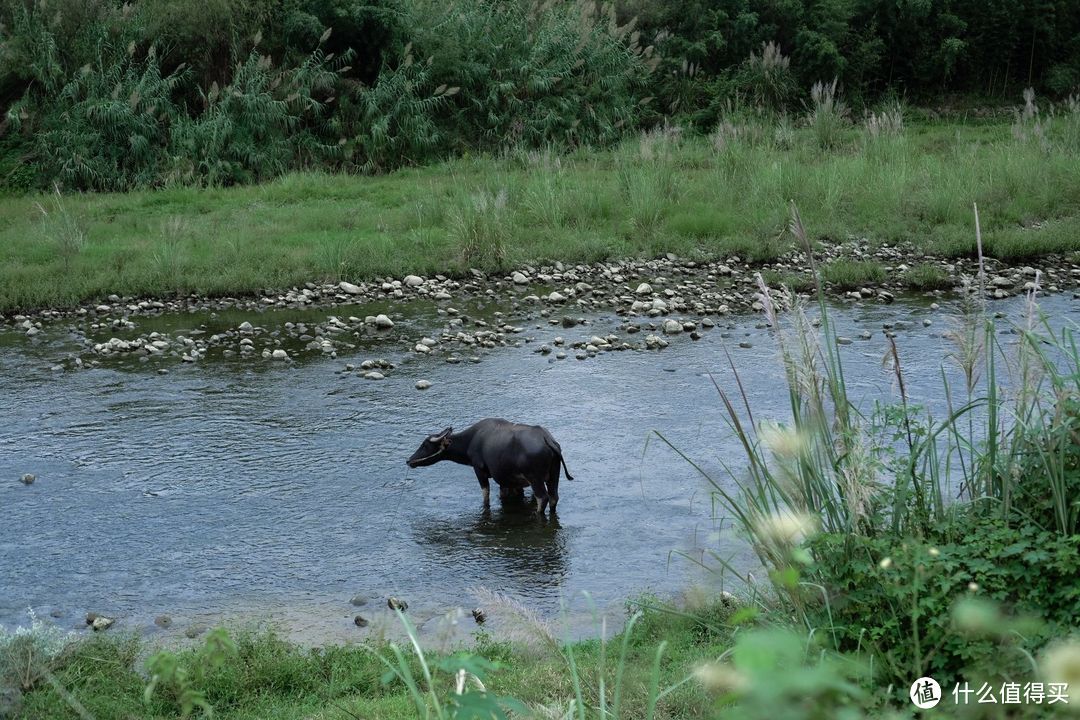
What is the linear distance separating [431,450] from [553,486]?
0.96 metres

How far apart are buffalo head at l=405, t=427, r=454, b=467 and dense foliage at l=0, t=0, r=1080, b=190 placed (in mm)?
10408

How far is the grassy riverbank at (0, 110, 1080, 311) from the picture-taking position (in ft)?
42.7

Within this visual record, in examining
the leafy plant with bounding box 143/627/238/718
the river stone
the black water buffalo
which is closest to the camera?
the leafy plant with bounding box 143/627/238/718

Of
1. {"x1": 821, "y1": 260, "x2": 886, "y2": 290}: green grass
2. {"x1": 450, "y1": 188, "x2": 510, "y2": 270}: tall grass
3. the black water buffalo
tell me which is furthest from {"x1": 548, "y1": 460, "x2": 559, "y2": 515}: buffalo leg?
{"x1": 450, "y1": 188, "x2": 510, "y2": 270}: tall grass

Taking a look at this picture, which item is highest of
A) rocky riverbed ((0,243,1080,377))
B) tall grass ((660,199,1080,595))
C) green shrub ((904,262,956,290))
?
tall grass ((660,199,1080,595))

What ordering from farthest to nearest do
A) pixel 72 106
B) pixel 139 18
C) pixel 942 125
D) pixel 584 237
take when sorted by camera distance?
pixel 942 125 → pixel 139 18 → pixel 72 106 → pixel 584 237

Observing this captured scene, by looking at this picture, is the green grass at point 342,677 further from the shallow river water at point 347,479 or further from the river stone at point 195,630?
the shallow river water at point 347,479

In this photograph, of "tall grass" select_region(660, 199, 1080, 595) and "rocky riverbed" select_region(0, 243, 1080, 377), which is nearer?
"tall grass" select_region(660, 199, 1080, 595)

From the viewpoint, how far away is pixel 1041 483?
161 inches

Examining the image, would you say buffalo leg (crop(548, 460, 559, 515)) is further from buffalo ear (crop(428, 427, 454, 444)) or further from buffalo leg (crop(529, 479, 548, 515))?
buffalo ear (crop(428, 427, 454, 444))

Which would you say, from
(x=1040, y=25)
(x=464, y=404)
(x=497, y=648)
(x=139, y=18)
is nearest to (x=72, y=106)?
(x=139, y=18)

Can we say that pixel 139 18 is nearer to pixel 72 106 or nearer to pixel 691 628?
pixel 72 106

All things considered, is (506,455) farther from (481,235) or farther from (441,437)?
(481,235)

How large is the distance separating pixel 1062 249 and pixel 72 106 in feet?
46.6
